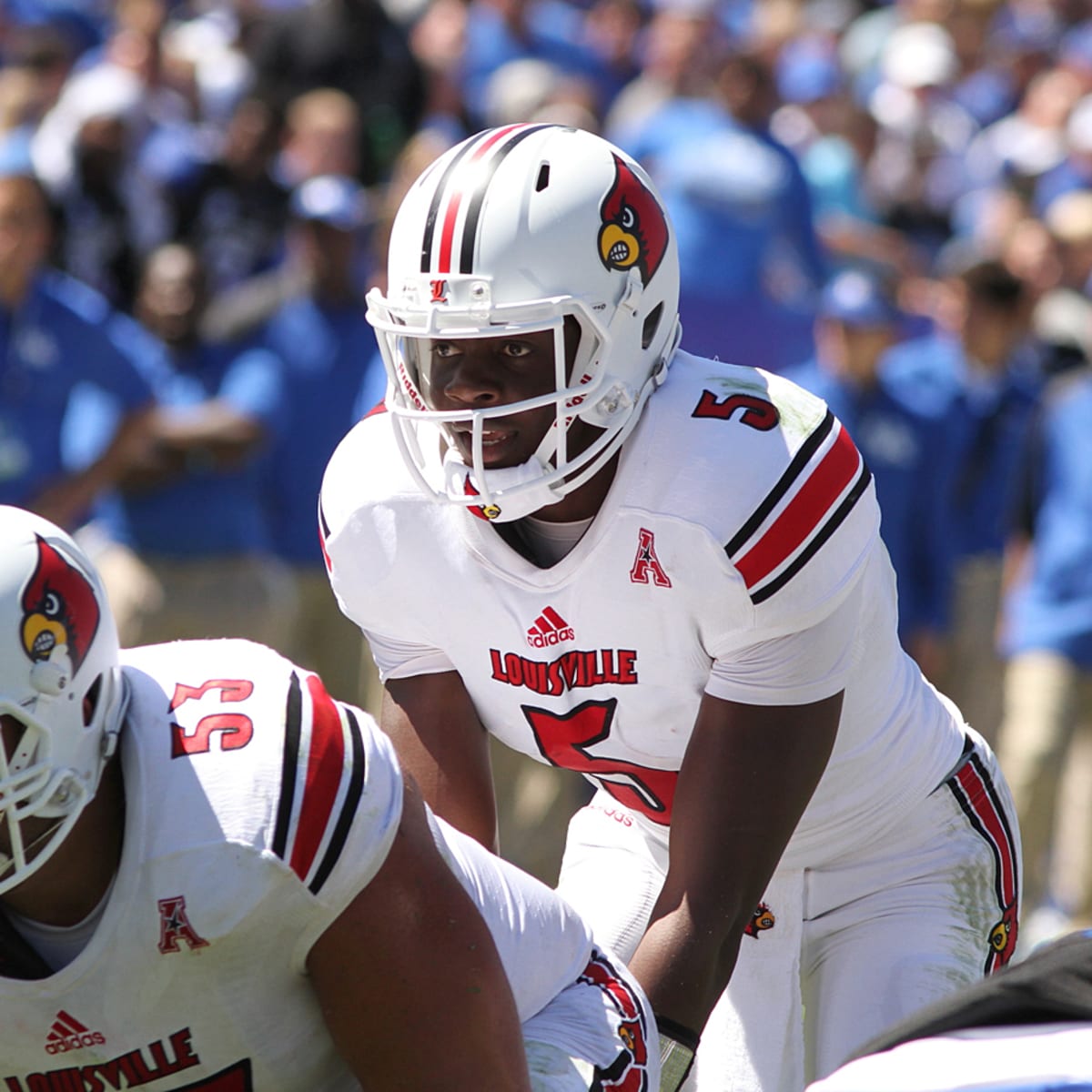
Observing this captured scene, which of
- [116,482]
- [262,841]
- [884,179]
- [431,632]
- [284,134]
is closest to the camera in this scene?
[262,841]

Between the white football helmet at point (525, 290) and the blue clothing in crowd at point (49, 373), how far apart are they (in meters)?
3.15

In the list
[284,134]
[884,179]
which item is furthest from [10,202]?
[884,179]

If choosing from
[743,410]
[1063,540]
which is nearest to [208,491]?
[1063,540]

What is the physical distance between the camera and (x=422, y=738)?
3164mm

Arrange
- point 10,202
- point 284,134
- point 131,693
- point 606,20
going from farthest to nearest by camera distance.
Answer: point 606,20, point 284,134, point 10,202, point 131,693

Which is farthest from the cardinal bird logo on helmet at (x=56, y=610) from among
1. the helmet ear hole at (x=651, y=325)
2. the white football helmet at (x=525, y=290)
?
the helmet ear hole at (x=651, y=325)

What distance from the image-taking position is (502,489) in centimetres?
286

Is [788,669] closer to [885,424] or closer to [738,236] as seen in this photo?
[885,424]

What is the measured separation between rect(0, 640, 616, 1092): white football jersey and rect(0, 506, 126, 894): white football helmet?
0.07 meters

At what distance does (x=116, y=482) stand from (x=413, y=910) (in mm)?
4210

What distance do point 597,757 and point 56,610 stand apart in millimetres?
1049

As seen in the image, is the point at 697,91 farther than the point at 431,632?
Yes

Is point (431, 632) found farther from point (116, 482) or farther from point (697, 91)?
point (697, 91)

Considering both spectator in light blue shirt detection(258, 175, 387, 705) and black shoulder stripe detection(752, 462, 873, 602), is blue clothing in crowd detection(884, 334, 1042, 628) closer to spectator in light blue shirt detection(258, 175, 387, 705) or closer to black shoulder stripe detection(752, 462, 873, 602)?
spectator in light blue shirt detection(258, 175, 387, 705)
